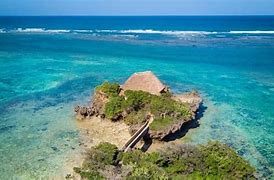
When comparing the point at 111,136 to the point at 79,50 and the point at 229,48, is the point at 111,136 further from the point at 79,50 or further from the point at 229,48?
the point at 229,48

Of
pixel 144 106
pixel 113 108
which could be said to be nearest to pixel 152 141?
pixel 144 106

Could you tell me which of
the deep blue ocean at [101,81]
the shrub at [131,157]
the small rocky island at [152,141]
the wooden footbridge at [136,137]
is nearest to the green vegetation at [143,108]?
the small rocky island at [152,141]

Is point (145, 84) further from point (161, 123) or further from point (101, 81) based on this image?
point (101, 81)

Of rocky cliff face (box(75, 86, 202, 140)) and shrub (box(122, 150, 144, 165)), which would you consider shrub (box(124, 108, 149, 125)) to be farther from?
shrub (box(122, 150, 144, 165))

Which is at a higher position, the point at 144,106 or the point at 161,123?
the point at 144,106

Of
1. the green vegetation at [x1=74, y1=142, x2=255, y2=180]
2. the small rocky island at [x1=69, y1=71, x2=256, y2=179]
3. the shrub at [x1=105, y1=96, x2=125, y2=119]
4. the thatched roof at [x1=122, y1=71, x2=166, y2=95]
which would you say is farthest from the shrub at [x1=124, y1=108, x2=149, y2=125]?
the green vegetation at [x1=74, y1=142, x2=255, y2=180]

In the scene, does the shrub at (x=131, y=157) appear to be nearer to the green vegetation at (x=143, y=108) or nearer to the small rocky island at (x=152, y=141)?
the small rocky island at (x=152, y=141)

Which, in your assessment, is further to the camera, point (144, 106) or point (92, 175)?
point (144, 106)
